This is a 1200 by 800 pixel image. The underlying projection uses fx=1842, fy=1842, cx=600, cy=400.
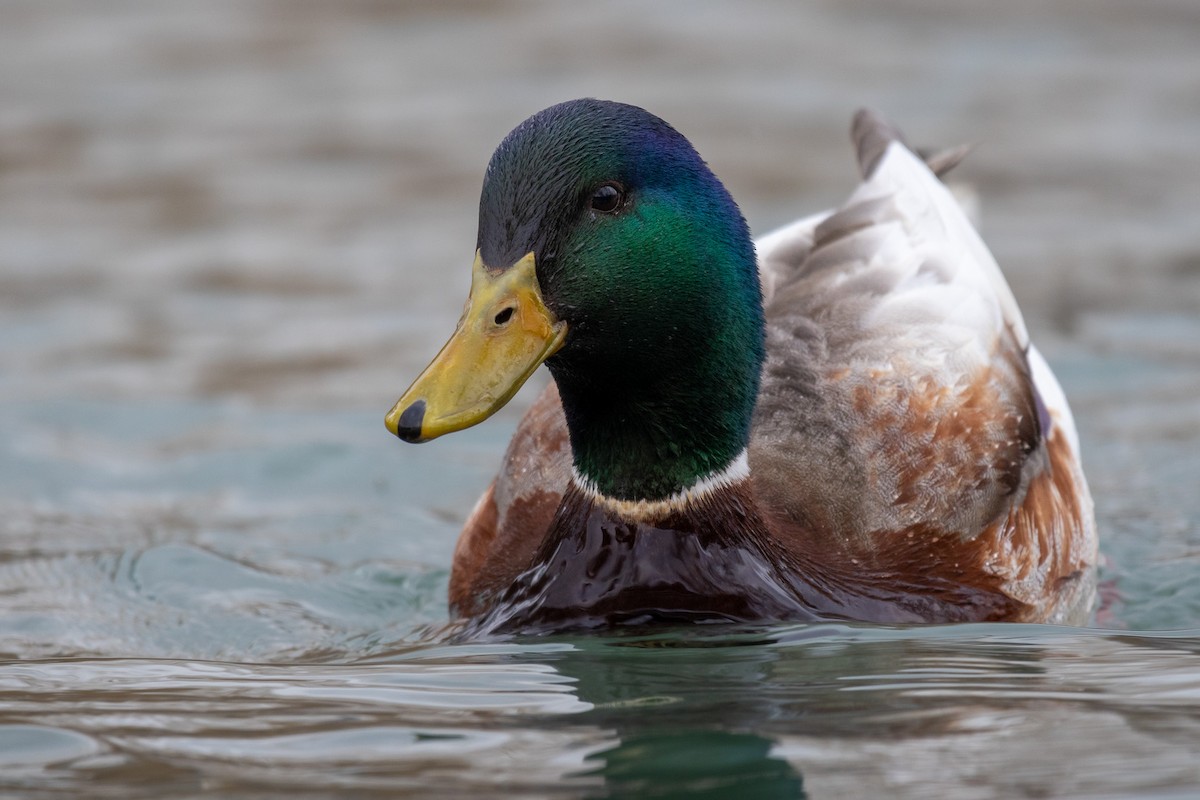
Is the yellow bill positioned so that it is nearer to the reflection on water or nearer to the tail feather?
the reflection on water

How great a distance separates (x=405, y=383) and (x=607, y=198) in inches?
178

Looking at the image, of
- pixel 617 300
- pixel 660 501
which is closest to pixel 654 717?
pixel 660 501

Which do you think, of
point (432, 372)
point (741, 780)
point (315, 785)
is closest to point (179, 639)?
point (432, 372)

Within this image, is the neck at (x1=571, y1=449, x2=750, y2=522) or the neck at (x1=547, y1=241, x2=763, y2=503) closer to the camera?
the neck at (x1=547, y1=241, x2=763, y2=503)

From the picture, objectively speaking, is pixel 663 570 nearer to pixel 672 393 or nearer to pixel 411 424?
pixel 672 393

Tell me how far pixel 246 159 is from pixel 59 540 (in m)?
5.58

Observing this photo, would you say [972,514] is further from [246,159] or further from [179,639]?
[246,159]

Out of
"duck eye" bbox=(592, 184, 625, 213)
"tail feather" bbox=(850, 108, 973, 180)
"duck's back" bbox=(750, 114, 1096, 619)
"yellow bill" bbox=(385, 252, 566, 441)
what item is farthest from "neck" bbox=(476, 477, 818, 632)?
"tail feather" bbox=(850, 108, 973, 180)

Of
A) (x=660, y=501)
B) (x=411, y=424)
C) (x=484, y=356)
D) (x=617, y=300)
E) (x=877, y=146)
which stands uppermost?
(x=877, y=146)

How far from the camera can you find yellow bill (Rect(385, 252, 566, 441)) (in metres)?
4.03

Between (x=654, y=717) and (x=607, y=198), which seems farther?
(x=607, y=198)

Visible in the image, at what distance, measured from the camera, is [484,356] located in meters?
4.14

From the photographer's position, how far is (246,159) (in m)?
12.0

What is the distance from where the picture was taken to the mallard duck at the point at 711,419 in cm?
428
